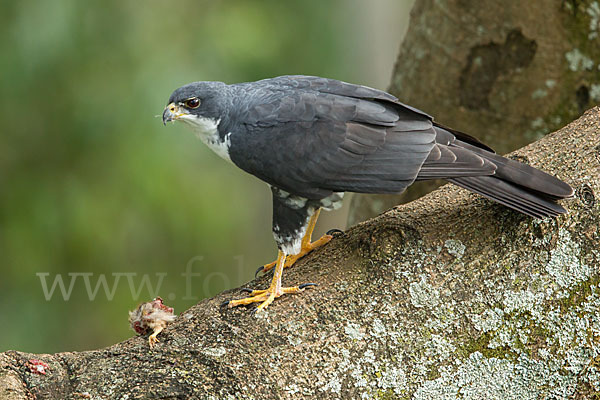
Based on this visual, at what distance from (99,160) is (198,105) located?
2585 millimetres

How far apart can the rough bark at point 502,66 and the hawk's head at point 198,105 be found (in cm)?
156

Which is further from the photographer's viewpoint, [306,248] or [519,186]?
[306,248]

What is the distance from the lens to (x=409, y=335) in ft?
8.14

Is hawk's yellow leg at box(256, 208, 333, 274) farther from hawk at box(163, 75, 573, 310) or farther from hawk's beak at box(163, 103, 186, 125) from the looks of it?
hawk's beak at box(163, 103, 186, 125)

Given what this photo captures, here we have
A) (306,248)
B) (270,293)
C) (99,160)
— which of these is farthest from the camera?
(99,160)

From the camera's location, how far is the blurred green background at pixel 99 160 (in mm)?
5578

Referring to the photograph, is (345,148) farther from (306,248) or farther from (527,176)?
(527,176)

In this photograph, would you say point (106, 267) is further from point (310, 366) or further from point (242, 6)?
point (310, 366)

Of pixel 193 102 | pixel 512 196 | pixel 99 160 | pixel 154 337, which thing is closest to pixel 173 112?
pixel 193 102

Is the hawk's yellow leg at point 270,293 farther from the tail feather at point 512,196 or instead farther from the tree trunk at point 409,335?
the tail feather at point 512,196

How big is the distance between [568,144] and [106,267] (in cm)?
438

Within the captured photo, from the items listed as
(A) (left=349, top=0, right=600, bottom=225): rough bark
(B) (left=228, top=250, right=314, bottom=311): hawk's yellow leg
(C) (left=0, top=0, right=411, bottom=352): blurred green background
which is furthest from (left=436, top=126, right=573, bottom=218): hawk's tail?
(C) (left=0, top=0, right=411, bottom=352): blurred green background

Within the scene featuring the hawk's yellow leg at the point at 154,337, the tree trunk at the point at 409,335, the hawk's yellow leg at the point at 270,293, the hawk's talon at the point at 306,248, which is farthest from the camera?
the hawk's talon at the point at 306,248

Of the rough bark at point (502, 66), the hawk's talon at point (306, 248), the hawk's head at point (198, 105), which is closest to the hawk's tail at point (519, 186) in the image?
the hawk's talon at point (306, 248)
